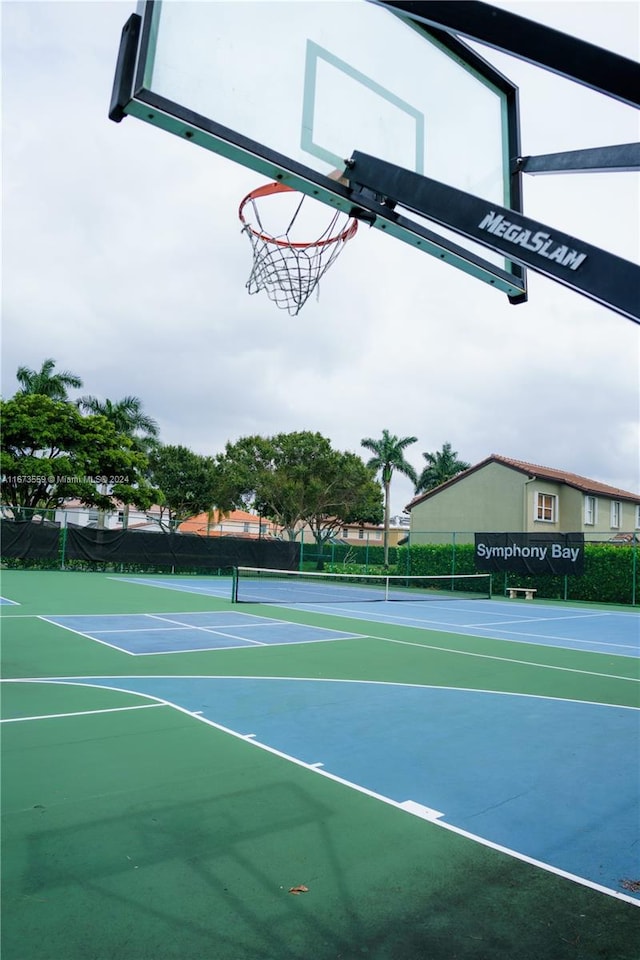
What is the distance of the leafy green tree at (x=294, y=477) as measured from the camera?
44.8 m

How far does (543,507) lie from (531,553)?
10.4m

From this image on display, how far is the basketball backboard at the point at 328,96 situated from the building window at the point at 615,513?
37787mm

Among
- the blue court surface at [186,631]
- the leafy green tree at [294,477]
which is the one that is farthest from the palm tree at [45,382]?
the blue court surface at [186,631]

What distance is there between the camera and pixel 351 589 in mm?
27594

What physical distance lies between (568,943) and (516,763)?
8.13 feet

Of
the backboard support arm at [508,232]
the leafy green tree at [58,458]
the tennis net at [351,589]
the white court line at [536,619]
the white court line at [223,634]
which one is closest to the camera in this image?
the backboard support arm at [508,232]

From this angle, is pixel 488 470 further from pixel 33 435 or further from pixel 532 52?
pixel 532 52

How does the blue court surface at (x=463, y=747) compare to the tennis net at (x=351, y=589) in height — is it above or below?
above

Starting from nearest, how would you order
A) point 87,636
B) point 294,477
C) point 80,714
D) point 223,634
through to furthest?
point 80,714 → point 87,636 → point 223,634 → point 294,477

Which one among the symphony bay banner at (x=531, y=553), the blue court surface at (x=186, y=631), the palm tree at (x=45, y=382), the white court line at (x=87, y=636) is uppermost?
the palm tree at (x=45, y=382)

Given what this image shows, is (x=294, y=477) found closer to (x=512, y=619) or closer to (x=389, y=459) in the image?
(x=389, y=459)

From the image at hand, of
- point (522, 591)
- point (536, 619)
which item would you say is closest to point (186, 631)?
point (536, 619)

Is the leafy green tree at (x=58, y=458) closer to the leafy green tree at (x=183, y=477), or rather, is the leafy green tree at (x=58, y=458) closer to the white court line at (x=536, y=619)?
the leafy green tree at (x=183, y=477)

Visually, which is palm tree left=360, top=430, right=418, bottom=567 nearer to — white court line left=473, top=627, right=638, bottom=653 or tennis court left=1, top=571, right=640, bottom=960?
white court line left=473, top=627, right=638, bottom=653
